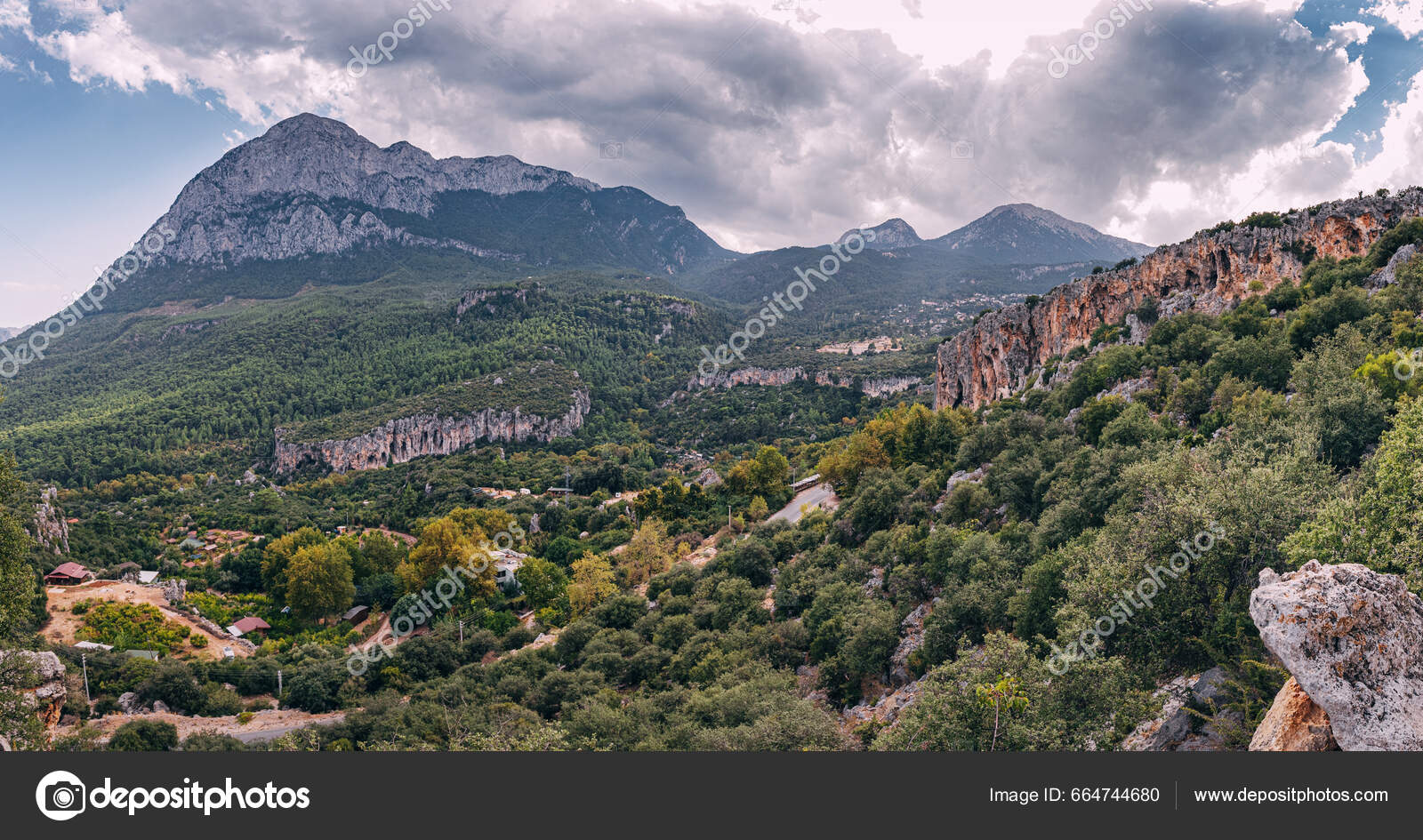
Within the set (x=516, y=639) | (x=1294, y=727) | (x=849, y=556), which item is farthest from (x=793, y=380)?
(x=1294, y=727)

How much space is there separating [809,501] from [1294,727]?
49173 mm

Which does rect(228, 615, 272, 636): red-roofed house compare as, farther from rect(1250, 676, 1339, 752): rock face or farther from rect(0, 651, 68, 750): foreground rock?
rect(1250, 676, 1339, 752): rock face

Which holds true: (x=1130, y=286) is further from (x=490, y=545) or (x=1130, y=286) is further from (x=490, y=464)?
(x=490, y=464)

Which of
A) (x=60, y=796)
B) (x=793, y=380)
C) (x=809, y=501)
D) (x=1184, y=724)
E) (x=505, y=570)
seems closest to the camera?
(x=60, y=796)

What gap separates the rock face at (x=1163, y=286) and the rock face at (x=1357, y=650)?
3457cm

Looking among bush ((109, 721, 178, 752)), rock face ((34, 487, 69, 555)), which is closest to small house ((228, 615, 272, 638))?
rock face ((34, 487, 69, 555))

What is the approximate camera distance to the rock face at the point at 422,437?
104 metres

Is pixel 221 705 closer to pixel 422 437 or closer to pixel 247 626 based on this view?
pixel 247 626

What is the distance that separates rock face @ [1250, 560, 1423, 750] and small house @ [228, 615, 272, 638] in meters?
54.2

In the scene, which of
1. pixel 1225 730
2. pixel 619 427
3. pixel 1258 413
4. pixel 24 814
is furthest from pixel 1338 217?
pixel 619 427

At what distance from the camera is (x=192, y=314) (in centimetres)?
17062

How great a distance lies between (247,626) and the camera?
4691 cm

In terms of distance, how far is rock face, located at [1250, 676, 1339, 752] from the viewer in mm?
8602

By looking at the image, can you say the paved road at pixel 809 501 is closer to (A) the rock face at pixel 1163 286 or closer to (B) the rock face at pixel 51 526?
(A) the rock face at pixel 1163 286
